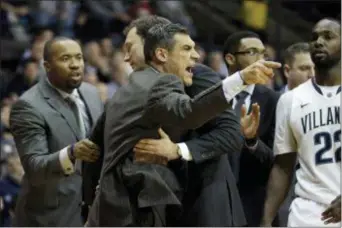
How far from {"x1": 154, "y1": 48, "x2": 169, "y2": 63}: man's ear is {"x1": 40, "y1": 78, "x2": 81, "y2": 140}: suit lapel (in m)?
1.35

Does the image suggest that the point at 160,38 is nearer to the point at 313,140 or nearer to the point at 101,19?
the point at 313,140

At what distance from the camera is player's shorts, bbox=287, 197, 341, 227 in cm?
585

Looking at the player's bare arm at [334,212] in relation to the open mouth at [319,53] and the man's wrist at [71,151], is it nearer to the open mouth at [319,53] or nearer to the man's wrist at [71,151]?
the open mouth at [319,53]

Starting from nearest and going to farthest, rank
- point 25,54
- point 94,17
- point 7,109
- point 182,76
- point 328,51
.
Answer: point 182,76 → point 328,51 → point 7,109 → point 25,54 → point 94,17

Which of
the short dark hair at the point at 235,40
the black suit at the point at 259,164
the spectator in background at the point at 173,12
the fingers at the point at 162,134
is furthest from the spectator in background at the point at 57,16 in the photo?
the fingers at the point at 162,134

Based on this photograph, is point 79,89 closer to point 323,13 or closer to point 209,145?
point 209,145

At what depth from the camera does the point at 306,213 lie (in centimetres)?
589

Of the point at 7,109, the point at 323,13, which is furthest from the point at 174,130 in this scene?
the point at 323,13

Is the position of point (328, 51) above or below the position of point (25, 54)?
below

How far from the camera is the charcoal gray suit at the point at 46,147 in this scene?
21.2ft

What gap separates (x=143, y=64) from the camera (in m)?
5.73

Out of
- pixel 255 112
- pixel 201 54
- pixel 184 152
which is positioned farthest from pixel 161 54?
pixel 201 54

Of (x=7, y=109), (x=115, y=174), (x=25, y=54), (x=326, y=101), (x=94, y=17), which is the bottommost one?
(x=115, y=174)

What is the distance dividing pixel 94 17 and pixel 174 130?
9.22 metres
